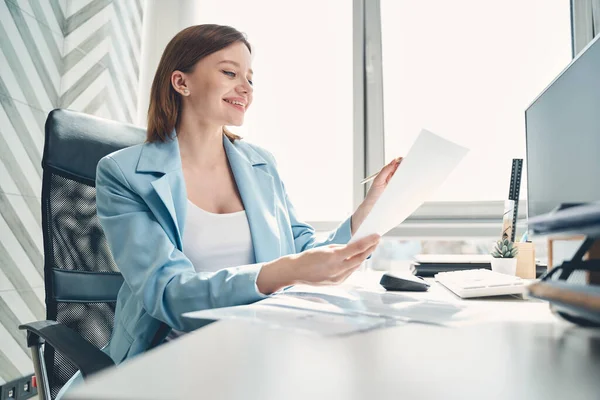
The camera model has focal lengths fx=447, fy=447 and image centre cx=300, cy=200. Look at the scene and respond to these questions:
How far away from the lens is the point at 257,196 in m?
1.22

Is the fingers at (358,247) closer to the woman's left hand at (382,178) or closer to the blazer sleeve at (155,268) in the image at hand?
the blazer sleeve at (155,268)

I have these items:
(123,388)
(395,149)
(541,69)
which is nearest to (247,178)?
(123,388)

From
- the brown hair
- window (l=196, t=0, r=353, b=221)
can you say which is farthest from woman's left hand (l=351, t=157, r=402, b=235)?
window (l=196, t=0, r=353, b=221)

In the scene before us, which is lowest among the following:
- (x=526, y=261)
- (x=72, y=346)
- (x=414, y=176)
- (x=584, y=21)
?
(x=72, y=346)

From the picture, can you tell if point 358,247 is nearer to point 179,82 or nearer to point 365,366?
point 365,366

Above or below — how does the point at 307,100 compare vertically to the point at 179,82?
above

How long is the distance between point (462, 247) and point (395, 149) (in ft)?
1.98

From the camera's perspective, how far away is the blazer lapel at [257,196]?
1.13 metres

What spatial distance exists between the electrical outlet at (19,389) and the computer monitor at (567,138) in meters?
1.83

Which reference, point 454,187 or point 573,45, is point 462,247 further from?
point 573,45

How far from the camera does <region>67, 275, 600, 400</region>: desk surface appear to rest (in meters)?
0.27

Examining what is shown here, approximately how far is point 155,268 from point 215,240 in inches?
11.6

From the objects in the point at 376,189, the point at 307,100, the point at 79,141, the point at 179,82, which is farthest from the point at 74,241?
the point at 307,100

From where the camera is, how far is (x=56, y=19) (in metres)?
2.02
